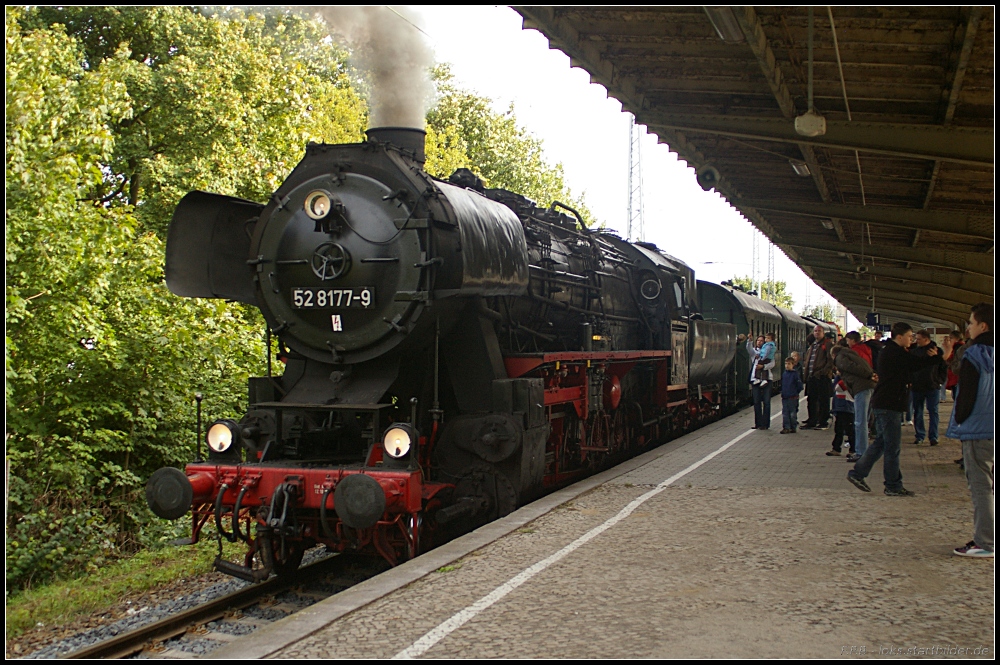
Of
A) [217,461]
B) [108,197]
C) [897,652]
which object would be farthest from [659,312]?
[108,197]

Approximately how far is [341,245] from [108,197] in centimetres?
1157

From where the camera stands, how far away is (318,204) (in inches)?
272

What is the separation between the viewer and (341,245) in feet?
22.7

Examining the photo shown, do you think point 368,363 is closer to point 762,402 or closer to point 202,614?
point 202,614

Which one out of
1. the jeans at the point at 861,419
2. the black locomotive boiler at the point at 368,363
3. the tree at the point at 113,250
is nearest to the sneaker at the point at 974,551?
the black locomotive boiler at the point at 368,363

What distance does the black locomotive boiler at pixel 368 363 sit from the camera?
6.40 m

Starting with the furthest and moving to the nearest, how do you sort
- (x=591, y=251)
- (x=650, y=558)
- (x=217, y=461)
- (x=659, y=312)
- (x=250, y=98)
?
(x=250, y=98), (x=659, y=312), (x=591, y=251), (x=217, y=461), (x=650, y=558)

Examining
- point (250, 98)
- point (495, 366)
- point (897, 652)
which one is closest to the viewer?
point (897, 652)

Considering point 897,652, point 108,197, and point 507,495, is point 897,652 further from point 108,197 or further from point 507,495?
point 108,197

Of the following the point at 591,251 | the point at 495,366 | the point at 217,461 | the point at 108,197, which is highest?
the point at 108,197

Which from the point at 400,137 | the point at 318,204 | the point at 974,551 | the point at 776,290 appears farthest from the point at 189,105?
the point at 776,290

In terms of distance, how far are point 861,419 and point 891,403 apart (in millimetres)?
2206

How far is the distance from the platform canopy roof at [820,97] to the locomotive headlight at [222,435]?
14.0ft

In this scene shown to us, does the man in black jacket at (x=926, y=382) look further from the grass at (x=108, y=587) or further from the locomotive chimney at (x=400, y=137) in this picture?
the grass at (x=108, y=587)
